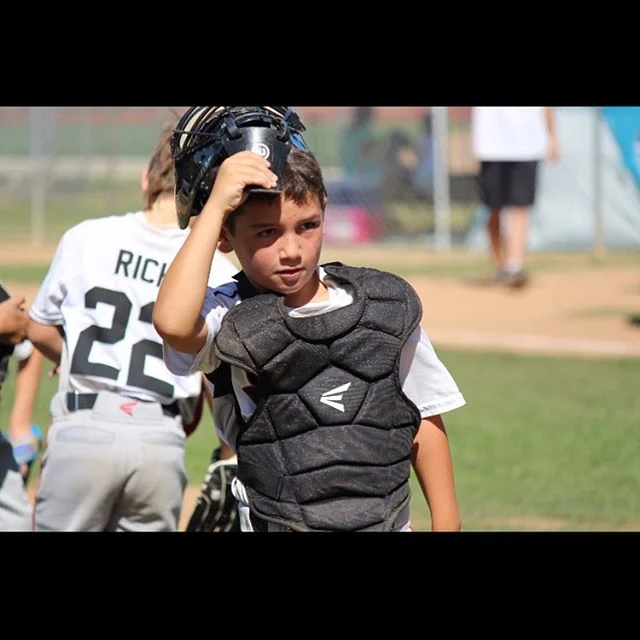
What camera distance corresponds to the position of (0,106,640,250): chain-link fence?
51.0ft

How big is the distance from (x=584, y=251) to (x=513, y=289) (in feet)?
13.4

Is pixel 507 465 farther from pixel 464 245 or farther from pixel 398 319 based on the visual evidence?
pixel 464 245

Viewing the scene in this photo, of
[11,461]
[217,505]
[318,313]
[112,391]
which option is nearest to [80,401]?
[112,391]

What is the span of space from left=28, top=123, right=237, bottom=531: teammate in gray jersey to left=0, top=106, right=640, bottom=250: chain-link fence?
8.72 m

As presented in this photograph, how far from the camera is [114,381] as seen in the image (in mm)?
4234

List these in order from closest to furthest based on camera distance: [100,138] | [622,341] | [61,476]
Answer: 1. [61,476]
2. [622,341]
3. [100,138]

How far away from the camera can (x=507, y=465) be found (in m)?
A: 6.91

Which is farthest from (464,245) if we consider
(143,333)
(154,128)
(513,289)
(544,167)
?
(143,333)

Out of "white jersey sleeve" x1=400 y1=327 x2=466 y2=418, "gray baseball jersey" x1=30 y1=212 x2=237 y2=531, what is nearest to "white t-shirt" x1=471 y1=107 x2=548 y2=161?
"gray baseball jersey" x1=30 y1=212 x2=237 y2=531

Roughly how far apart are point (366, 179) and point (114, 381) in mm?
13641

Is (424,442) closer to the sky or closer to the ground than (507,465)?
closer to the sky

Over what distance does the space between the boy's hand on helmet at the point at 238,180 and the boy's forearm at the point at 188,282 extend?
0.04 meters

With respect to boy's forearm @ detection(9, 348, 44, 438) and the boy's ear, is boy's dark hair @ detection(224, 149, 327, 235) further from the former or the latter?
boy's forearm @ detection(9, 348, 44, 438)

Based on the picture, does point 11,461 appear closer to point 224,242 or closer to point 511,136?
point 224,242
